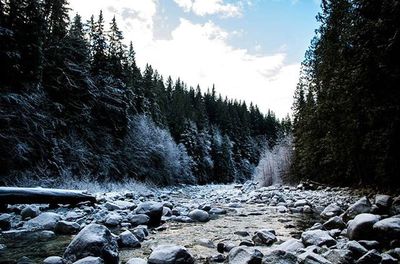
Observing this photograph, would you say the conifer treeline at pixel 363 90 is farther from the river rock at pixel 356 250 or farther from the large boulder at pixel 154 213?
the large boulder at pixel 154 213

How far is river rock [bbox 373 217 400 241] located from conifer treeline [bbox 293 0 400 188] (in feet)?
18.4

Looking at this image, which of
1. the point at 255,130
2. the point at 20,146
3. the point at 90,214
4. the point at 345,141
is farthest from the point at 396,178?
the point at 255,130

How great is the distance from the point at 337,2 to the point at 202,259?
15813 mm

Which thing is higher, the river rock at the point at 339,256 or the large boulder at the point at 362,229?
the large boulder at the point at 362,229

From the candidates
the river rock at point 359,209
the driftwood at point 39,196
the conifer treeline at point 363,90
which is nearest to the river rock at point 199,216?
the river rock at point 359,209

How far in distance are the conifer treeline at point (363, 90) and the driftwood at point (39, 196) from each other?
9.69 m

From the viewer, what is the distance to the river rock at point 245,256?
3.76 m

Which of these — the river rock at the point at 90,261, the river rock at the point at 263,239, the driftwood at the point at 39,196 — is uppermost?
the driftwood at the point at 39,196

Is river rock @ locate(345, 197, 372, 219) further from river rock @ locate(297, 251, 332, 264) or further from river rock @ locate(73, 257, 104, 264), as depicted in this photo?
river rock @ locate(73, 257, 104, 264)

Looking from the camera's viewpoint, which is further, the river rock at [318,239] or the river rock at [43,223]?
the river rock at [43,223]

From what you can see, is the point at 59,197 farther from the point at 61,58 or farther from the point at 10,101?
the point at 61,58

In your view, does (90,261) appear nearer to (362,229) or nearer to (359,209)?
(362,229)

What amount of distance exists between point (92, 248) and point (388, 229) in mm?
4321

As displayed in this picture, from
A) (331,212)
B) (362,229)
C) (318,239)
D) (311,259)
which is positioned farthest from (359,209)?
(311,259)
